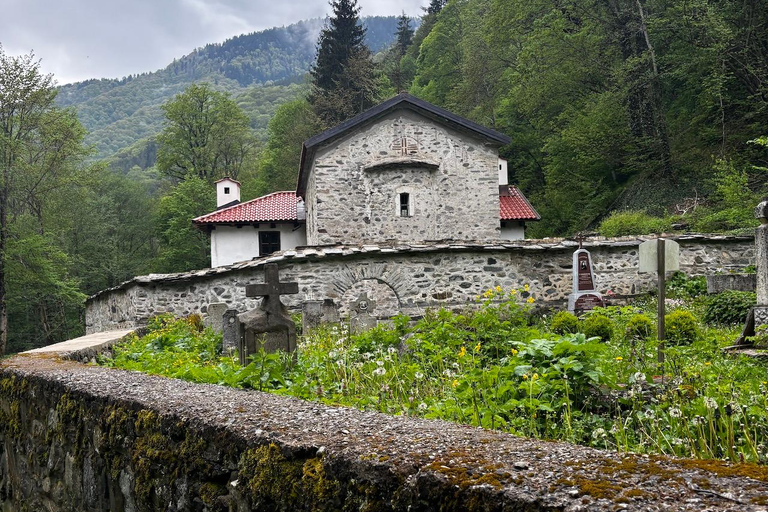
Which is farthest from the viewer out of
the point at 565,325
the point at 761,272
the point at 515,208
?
the point at 515,208

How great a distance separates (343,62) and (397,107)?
2485 cm

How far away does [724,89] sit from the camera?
73.6 ft

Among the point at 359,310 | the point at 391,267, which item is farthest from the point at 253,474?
the point at 391,267

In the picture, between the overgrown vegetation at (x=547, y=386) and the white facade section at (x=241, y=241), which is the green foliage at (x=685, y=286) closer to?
the overgrown vegetation at (x=547, y=386)

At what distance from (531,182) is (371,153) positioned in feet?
57.8

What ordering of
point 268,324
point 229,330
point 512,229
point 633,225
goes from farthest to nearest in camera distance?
point 512,229
point 633,225
point 229,330
point 268,324

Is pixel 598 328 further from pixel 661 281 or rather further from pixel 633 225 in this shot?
pixel 633 225

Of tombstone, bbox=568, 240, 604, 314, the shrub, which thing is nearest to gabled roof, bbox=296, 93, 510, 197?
tombstone, bbox=568, 240, 604, 314

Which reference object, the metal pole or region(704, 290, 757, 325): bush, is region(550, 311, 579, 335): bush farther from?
region(704, 290, 757, 325): bush

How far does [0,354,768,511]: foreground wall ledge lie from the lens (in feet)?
4.69

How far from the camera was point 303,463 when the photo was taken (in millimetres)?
2037

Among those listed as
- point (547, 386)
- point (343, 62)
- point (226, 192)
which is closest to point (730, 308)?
point (547, 386)

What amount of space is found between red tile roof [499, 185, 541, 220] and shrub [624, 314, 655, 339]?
14591 millimetres

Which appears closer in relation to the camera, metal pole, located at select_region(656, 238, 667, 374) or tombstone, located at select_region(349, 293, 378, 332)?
metal pole, located at select_region(656, 238, 667, 374)
